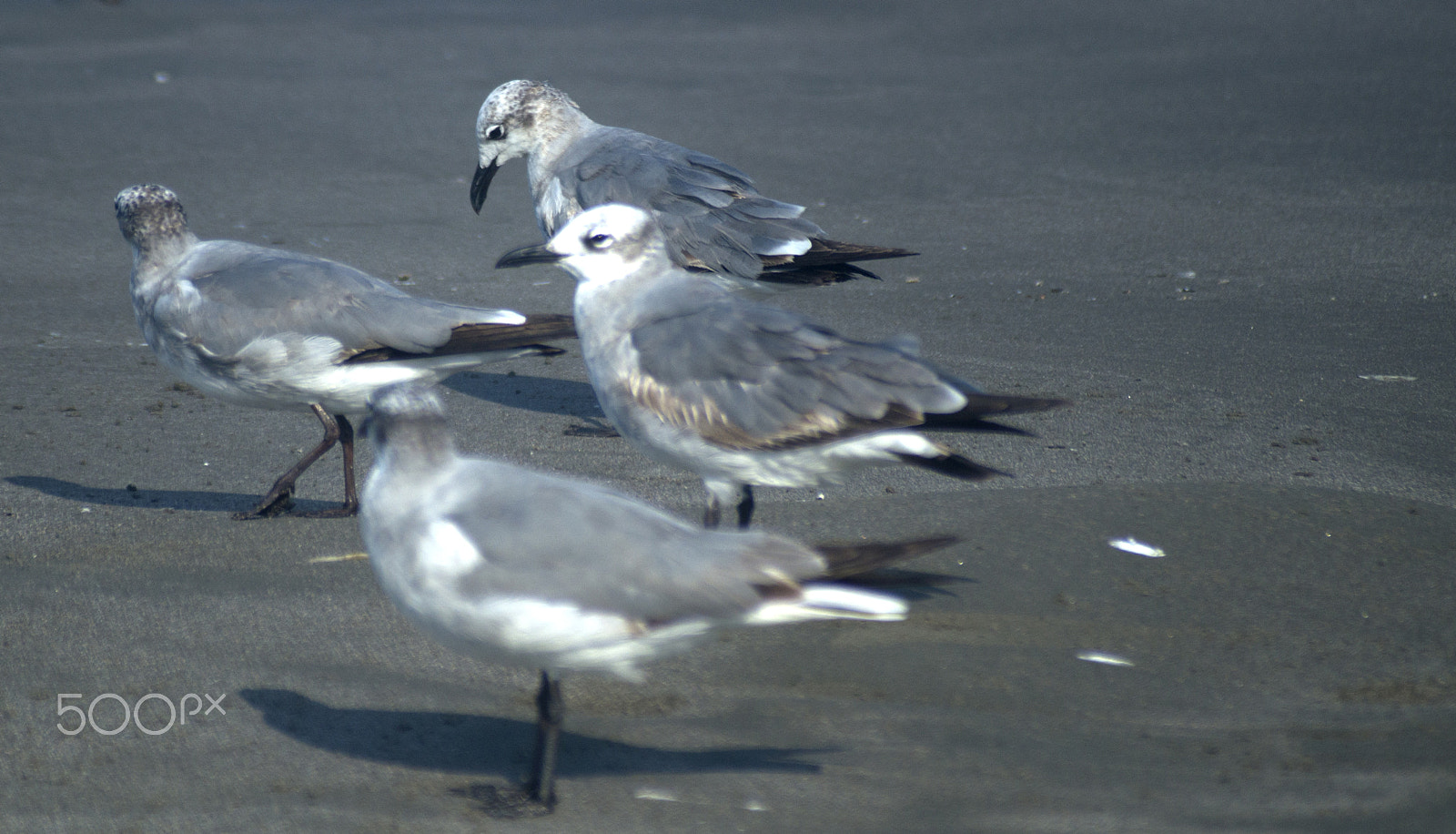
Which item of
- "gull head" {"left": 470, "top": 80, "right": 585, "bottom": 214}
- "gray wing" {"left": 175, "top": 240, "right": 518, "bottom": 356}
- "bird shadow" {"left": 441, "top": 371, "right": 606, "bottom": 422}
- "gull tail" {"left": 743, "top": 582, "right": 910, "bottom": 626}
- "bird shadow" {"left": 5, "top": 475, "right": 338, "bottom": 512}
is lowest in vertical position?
"bird shadow" {"left": 5, "top": 475, "right": 338, "bottom": 512}

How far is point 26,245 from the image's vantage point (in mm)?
7945

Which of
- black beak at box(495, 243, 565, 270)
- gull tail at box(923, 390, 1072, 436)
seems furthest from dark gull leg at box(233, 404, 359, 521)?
gull tail at box(923, 390, 1072, 436)

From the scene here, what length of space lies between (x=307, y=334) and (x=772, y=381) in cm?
181

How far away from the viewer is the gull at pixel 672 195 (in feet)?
19.4

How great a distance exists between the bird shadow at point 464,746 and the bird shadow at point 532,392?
2699mm

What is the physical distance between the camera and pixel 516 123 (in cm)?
688

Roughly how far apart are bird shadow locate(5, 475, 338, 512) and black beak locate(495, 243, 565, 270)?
1257 mm

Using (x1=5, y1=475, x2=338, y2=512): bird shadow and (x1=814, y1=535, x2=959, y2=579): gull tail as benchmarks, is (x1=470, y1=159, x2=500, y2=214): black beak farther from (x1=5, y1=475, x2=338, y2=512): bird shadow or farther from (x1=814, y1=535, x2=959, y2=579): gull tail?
(x1=814, y1=535, x2=959, y2=579): gull tail

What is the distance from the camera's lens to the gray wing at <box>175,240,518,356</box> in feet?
15.4

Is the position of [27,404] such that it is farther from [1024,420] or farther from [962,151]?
[962,151]

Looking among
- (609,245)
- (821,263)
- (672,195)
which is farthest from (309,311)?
(821,263)

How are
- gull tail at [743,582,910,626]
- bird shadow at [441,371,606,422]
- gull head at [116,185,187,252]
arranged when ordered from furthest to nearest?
Result: 1. bird shadow at [441,371,606,422]
2. gull head at [116,185,187,252]
3. gull tail at [743,582,910,626]

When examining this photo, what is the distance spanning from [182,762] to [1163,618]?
8.84ft

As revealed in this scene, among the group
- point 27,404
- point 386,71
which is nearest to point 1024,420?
point 27,404
